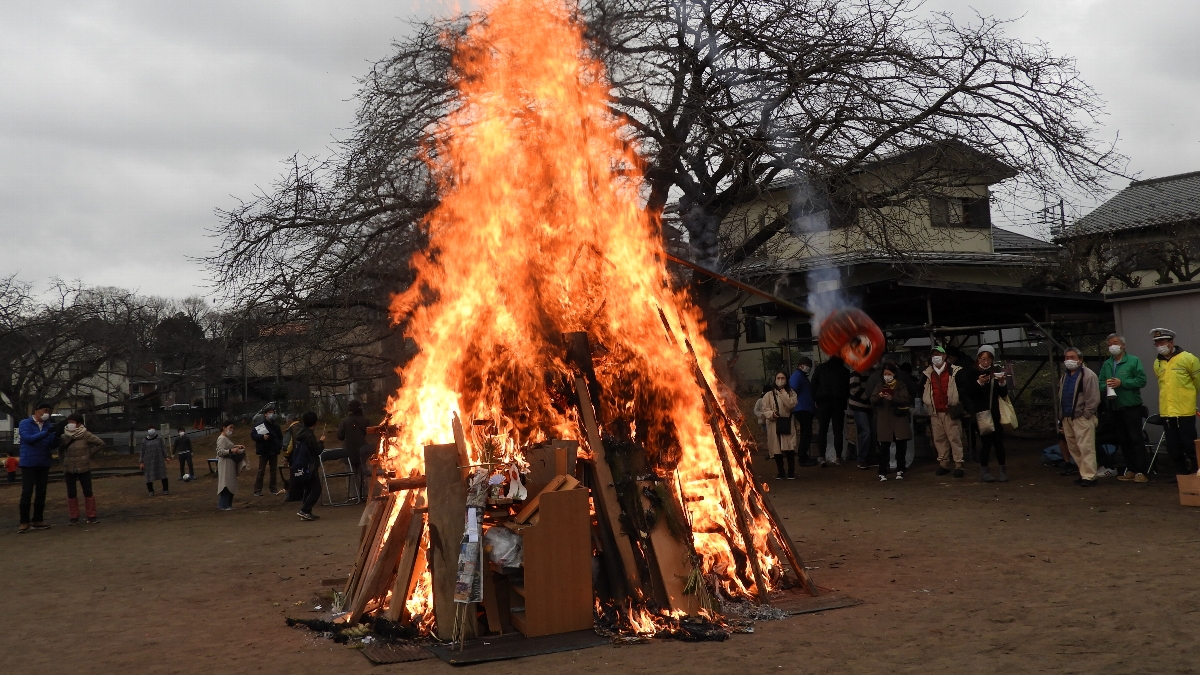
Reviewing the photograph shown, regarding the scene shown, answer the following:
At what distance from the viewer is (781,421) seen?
52.0 ft

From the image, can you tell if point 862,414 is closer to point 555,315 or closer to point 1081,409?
point 1081,409

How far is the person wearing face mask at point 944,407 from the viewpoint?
14117mm

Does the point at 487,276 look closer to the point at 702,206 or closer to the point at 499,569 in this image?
the point at 499,569

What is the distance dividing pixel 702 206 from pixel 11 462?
17842mm

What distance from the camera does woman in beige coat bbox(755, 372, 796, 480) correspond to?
15.8 m

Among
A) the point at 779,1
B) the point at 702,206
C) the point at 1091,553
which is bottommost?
the point at 1091,553

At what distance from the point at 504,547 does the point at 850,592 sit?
3019 millimetres

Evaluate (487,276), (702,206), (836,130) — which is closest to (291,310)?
(702,206)

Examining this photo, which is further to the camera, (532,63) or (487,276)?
(532,63)

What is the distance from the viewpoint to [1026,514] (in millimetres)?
11008

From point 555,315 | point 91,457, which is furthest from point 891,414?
point 91,457

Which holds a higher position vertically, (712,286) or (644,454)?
(712,286)

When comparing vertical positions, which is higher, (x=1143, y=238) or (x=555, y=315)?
(x=1143, y=238)

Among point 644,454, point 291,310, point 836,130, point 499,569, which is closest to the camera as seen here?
point 499,569
